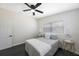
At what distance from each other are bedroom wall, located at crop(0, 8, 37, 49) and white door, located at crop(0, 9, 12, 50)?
5 cm

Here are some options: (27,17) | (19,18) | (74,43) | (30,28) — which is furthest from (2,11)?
(74,43)

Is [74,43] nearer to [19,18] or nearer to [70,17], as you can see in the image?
[70,17]

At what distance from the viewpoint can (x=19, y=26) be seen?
331 centimetres

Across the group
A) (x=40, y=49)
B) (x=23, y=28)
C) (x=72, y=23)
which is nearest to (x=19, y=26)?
(x=23, y=28)

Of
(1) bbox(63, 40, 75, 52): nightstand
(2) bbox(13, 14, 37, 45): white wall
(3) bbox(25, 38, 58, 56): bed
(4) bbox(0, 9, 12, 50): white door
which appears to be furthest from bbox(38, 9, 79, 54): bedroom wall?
(4) bbox(0, 9, 12, 50): white door

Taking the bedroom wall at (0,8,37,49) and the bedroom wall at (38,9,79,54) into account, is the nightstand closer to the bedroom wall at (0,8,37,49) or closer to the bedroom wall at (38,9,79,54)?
the bedroom wall at (38,9,79,54)

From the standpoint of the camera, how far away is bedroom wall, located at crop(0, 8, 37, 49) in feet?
9.44

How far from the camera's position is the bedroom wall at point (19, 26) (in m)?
2.88

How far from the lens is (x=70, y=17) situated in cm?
247

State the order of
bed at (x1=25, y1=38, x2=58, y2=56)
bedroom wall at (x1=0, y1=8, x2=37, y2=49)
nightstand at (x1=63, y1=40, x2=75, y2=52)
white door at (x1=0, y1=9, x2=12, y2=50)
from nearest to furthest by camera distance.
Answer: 1. bed at (x1=25, y1=38, x2=58, y2=56)
2. nightstand at (x1=63, y1=40, x2=75, y2=52)
3. white door at (x1=0, y1=9, x2=12, y2=50)
4. bedroom wall at (x1=0, y1=8, x2=37, y2=49)

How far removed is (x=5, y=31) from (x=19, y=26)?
2.91 ft

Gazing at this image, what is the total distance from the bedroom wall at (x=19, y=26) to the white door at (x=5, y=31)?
2.1 inches

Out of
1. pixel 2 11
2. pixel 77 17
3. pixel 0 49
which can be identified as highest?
pixel 2 11

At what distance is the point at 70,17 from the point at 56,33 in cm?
120
